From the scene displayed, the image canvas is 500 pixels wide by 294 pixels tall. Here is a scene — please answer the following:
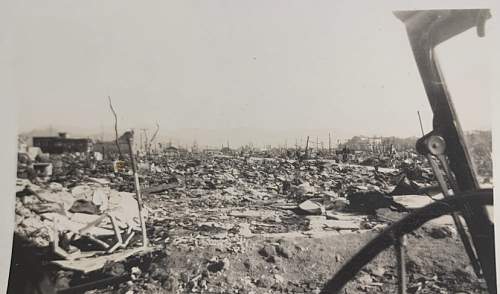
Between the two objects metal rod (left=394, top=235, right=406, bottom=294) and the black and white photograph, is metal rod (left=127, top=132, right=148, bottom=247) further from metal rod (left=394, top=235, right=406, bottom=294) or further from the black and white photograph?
metal rod (left=394, top=235, right=406, bottom=294)

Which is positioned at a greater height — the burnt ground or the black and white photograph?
the black and white photograph

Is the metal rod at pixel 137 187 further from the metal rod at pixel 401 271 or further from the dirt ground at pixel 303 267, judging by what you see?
the metal rod at pixel 401 271

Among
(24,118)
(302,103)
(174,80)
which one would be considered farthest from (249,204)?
(24,118)

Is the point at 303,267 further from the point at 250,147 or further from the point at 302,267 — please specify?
the point at 250,147

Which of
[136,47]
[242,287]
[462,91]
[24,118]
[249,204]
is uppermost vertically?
[136,47]

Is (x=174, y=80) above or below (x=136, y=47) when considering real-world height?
below

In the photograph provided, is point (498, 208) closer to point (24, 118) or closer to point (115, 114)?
point (115, 114)

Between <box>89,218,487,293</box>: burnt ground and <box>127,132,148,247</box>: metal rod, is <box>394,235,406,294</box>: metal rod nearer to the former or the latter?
<box>89,218,487,293</box>: burnt ground

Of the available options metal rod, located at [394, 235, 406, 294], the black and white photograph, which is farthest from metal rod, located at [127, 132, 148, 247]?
metal rod, located at [394, 235, 406, 294]

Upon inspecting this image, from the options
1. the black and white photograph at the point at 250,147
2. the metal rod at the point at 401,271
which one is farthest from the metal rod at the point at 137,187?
the metal rod at the point at 401,271
